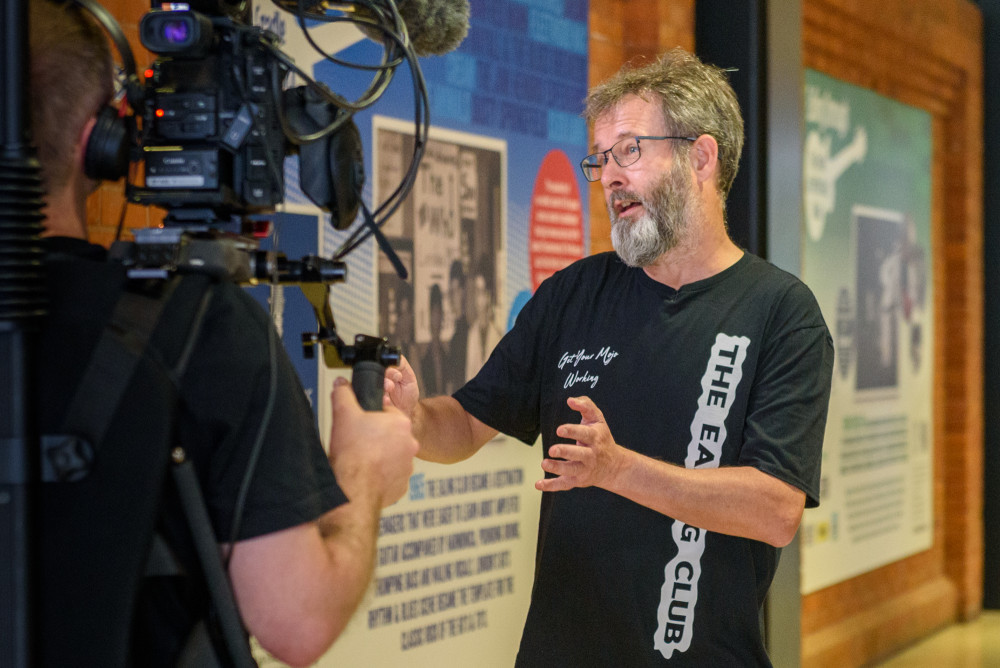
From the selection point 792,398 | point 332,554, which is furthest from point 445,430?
point 332,554

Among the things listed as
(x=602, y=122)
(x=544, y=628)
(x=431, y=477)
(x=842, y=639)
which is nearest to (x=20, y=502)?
(x=544, y=628)

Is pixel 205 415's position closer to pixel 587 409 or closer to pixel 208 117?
pixel 208 117

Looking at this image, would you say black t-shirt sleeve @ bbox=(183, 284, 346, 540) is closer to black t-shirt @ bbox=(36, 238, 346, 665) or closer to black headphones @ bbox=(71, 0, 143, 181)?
black t-shirt @ bbox=(36, 238, 346, 665)

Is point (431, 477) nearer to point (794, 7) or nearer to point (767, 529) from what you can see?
point (767, 529)

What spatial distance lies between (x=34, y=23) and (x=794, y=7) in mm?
3132

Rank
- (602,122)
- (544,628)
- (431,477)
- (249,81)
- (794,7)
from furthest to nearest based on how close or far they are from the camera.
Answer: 1. (794,7)
2. (431,477)
3. (602,122)
4. (544,628)
5. (249,81)

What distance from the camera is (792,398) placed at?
174 cm

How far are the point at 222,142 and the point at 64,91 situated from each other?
161mm

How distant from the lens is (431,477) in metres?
2.67

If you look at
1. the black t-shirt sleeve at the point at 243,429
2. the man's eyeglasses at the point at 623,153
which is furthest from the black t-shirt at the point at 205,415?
the man's eyeglasses at the point at 623,153

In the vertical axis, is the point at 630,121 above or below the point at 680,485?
above

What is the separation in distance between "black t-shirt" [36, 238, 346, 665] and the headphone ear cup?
0.09 metres

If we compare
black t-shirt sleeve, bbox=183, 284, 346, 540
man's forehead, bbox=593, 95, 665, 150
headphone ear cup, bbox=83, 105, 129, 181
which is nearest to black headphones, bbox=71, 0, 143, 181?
headphone ear cup, bbox=83, 105, 129, 181

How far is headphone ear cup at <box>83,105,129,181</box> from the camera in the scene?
972 millimetres
